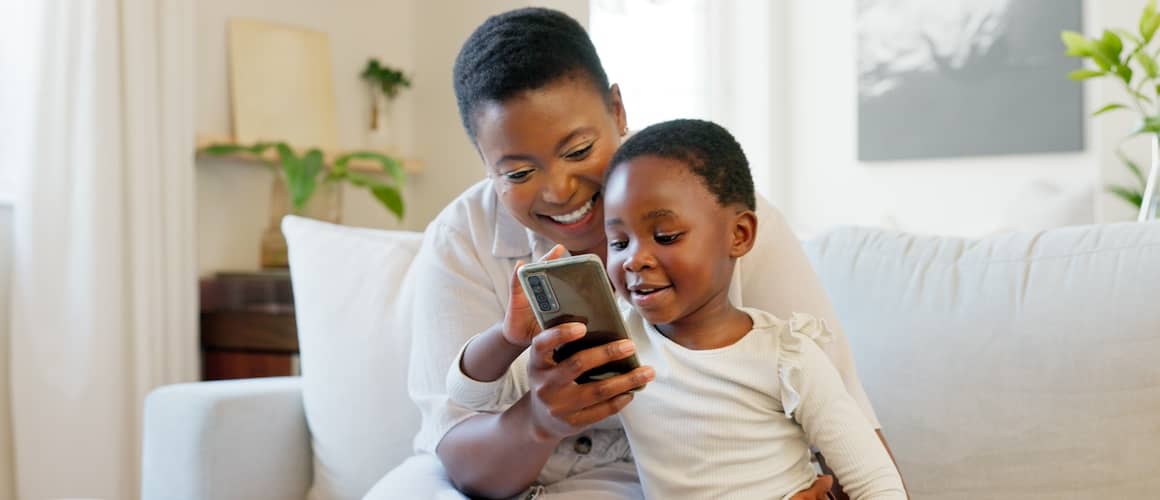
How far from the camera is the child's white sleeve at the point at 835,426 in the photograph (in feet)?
3.50

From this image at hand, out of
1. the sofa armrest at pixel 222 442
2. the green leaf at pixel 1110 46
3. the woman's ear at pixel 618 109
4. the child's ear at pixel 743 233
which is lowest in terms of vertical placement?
the sofa armrest at pixel 222 442

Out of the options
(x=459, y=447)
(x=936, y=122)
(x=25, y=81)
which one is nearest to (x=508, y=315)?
(x=459, y=447)

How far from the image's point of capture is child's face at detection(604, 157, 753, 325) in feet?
3.56

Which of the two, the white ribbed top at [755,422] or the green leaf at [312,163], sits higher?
the green leaf at [312,163]

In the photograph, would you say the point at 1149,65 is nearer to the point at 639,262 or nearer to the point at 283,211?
the point at 639,262

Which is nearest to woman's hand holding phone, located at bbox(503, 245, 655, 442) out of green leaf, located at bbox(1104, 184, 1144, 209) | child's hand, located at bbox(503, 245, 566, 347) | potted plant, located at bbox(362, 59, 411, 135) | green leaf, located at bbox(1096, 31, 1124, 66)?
child's hand, located at bbox(503, 245, 566, 347)

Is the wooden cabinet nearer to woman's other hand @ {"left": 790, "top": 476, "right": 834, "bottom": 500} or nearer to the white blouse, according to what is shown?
the white blouse

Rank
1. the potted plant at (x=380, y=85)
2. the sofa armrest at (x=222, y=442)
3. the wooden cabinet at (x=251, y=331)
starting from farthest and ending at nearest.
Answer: the potted plant at (x=380, y=85)
the wooden cabinet at (x=251, y=331)
the sofa armrest at (x=222, y=442)

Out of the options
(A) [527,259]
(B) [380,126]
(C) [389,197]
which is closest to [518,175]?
(A) [527,259]

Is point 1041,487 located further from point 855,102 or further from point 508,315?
point 855,102

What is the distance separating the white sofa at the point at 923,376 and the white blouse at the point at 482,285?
315mm

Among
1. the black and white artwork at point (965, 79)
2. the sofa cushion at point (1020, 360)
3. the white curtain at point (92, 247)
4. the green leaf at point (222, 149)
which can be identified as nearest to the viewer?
the sofa cushion at point (1020, 360)

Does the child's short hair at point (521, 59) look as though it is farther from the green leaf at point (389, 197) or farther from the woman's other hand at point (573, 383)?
the green leaf at point (389, 197)

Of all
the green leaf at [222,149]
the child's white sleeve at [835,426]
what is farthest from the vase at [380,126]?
the child's white sleeve at [835,426]
